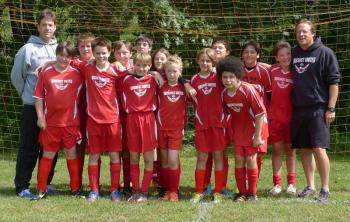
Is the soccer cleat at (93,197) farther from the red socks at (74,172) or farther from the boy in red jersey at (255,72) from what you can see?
the boy in red jersey at (255,72)

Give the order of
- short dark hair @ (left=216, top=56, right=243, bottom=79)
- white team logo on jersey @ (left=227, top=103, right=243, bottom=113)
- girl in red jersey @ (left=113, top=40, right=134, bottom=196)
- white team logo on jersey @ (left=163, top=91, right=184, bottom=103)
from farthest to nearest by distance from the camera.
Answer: girl in red jersey @ (left=113, top=40, right=134, bottom=196)
white team logo on jersey @ (left=163, top=91, right=184, bottom=103)
white team logo on jersey @ (left=227, top=103, right=243, bottom=113)
short dark hair @ (left=216, top=56, right=243, bottom=79)

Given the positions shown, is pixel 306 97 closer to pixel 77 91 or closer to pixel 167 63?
pixel 167 63

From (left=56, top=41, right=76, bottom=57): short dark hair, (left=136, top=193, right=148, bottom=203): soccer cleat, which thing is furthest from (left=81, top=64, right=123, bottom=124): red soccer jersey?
(left=136, top=193, right=148, bottom=203): soccer cleat

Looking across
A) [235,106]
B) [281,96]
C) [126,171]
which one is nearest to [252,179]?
[235,106]

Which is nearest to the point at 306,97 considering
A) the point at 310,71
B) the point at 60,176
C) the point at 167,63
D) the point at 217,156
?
the point at 310,71

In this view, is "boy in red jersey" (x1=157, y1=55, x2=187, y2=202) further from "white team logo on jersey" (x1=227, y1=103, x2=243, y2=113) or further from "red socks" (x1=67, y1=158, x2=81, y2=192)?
"red socks" (x1=67, y1=158, x2=81, y2=192)

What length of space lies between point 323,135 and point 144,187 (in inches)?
74.0

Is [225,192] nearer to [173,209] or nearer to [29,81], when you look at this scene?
[173,209]

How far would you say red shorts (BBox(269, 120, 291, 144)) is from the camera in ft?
20.6

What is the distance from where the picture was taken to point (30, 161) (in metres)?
6.29

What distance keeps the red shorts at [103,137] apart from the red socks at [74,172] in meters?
0.25

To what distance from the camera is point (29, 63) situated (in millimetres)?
6188

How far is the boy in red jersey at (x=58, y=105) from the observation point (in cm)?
595

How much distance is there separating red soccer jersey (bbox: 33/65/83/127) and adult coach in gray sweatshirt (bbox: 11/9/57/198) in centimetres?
27
